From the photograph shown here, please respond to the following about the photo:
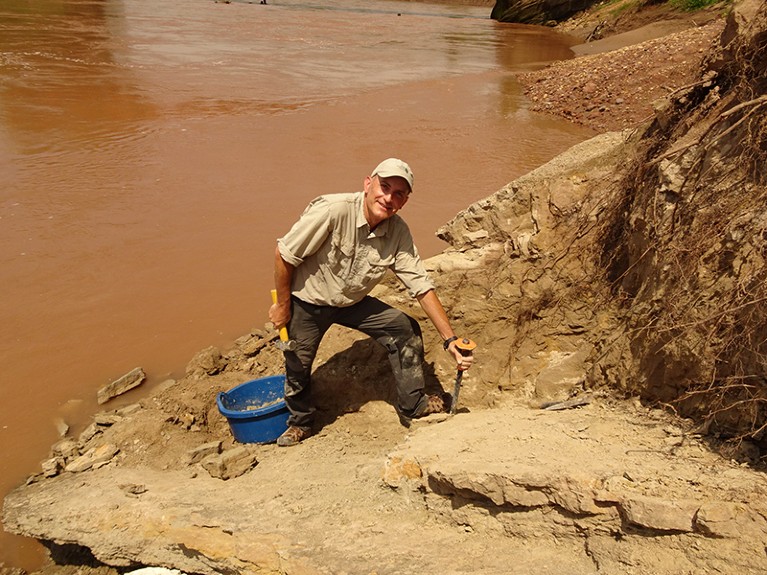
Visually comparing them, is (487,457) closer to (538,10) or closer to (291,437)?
(291,437)

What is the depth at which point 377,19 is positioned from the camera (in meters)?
27.2

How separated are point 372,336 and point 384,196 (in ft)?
2.65

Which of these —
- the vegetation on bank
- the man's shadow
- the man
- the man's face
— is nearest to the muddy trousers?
the man

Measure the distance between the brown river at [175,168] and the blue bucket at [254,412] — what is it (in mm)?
957

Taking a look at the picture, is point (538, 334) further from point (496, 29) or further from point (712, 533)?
point (496, 29)

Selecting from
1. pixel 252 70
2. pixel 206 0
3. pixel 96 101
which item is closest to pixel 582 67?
pixel 252 70

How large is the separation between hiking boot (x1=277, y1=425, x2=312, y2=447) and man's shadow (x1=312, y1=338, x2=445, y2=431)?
0.18 metres

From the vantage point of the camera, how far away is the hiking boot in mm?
3316

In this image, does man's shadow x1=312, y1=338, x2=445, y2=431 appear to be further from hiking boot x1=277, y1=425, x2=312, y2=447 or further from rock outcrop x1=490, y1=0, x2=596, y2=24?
rock outcrop x1=490, y1=0, x2=596, y2=24

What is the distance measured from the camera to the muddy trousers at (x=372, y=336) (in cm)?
309

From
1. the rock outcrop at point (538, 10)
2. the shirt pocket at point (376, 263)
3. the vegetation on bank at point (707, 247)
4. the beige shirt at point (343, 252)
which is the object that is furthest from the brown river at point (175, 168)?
the rock outcrop at point (538, 10)

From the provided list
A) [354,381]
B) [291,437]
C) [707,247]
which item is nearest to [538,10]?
[354,381]

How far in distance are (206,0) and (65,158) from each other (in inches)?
993

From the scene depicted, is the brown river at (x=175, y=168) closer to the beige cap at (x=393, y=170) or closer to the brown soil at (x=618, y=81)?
the brown soil at (x=618, y=81)
